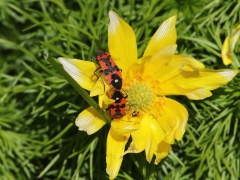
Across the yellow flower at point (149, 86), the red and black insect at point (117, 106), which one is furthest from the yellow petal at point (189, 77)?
the red and black insect at point (117, 106)

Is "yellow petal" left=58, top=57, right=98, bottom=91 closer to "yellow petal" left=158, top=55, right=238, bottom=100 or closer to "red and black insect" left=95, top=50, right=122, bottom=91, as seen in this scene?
"red and black insect" left=95, top=50, right=122, bottom=91

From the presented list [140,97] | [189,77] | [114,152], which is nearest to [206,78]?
[189,77]

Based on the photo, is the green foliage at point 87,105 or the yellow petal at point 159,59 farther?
the green foliage at point 87,105

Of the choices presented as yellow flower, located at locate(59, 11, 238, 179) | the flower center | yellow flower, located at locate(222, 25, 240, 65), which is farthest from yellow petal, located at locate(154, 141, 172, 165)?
yellow flower, located at locate(222, 25, 240, 65)

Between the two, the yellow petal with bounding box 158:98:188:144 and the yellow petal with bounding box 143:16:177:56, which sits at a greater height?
the yellow petal with bounding box 143:16:177:56

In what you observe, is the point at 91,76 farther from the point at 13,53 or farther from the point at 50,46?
the point at 13,53

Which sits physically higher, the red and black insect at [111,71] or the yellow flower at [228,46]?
the red and black insect at [111,71]

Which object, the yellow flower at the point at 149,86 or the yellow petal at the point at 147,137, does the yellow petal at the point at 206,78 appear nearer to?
the yellow flower at the point at 149,86
